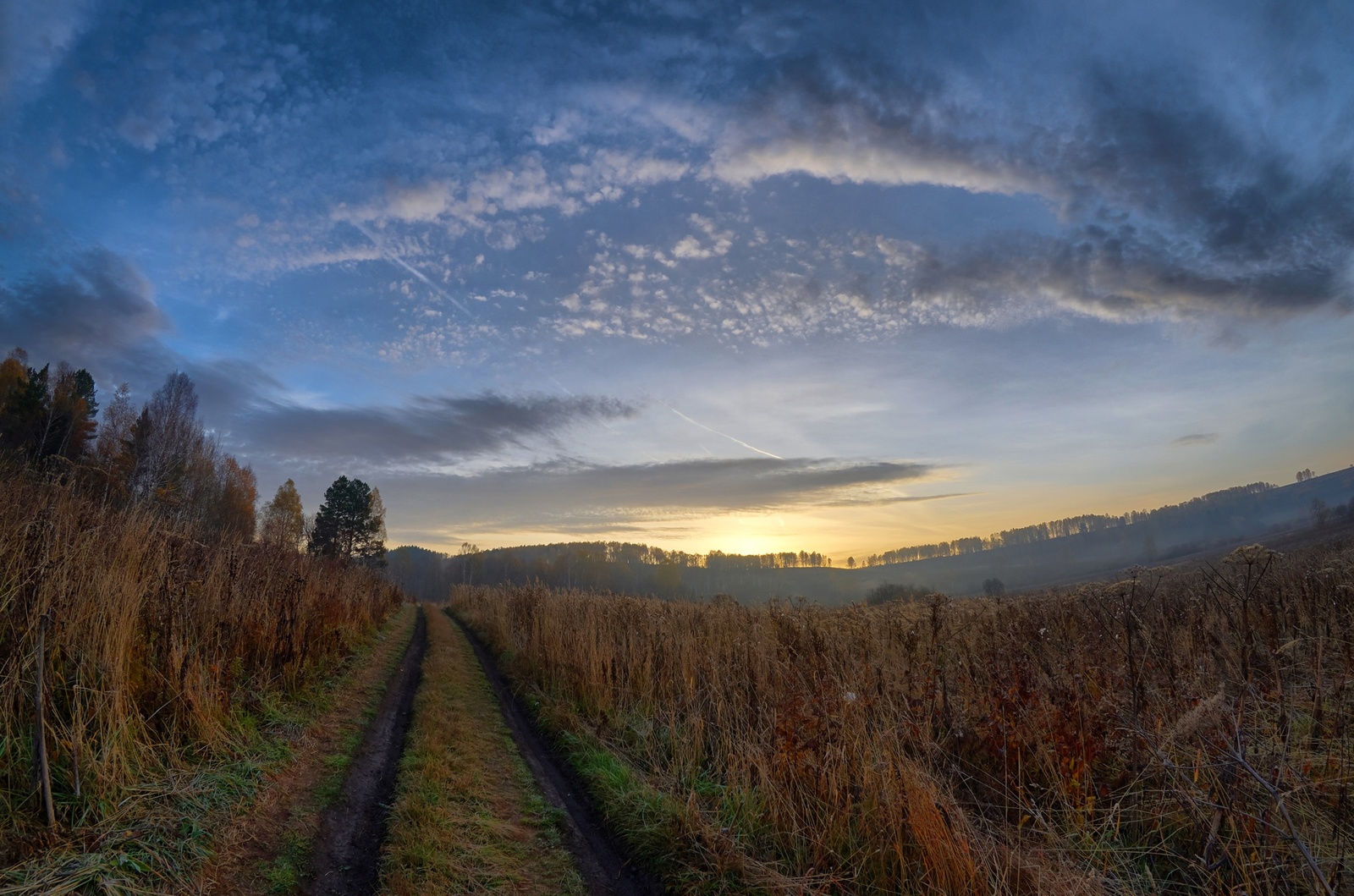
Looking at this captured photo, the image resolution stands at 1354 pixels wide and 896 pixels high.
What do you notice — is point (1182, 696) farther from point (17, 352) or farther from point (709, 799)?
point (17, 352)

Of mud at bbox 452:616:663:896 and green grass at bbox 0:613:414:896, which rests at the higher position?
green grass at bbox 0:613:414:896

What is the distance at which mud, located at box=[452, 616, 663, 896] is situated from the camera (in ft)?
14.0

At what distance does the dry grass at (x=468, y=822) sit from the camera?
4.16 metres

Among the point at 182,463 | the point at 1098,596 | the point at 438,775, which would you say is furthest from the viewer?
the point at 182,463

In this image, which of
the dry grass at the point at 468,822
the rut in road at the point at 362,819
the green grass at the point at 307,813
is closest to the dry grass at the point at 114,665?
the green grass at the point at 307,813

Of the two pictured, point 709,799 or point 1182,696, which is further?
point 709,799

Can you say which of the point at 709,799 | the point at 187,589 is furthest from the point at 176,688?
the point at 709,799

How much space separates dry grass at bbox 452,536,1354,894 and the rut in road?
2088mm

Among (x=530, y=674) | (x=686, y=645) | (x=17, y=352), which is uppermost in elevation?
(x=17, y=352)

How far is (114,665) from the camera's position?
4.79 meters

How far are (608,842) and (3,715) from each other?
180 inches

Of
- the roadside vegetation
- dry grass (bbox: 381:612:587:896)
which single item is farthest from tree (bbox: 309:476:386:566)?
dry grass (bbox: 381:612:587:896)

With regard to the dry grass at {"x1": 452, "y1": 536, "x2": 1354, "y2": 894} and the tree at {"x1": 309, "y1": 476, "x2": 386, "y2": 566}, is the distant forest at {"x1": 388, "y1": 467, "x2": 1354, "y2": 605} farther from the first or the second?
the dry grass at {"x1": 452, "y1": 536, "x2": 1354, "y2": 894}

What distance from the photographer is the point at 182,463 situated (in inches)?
1645
